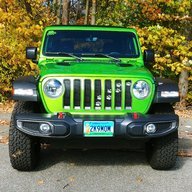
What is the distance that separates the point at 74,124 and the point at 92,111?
0.38 meters

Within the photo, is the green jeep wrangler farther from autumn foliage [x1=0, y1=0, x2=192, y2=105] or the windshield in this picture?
autumn foliage [x1=0, y1=0, x2=192, y2=105]

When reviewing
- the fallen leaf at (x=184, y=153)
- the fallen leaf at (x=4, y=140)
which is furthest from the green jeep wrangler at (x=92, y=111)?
the fallen leaf at (x=4, y=140)

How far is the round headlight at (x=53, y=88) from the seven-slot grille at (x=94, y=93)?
0.07 metres

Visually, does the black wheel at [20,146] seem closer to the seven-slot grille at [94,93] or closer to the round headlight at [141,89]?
the seven-slot grille at [94,93]

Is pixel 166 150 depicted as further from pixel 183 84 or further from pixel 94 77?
pixel 183 84

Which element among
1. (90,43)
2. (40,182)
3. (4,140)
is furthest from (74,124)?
(4,140)

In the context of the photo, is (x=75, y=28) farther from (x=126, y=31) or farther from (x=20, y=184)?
(x=20, y=184)

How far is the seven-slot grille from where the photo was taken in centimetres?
568

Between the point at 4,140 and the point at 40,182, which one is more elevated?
the point at 40,182

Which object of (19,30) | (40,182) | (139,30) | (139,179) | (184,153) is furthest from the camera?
(139,30)

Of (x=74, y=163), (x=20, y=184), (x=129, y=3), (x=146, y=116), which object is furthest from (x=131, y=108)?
(x=129, y=3)

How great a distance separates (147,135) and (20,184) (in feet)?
5.20

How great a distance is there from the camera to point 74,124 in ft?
17.9

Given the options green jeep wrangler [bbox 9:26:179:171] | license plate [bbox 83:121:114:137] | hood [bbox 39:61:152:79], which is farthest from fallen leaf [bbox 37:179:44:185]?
hood [bbox 39:61:152:79]
